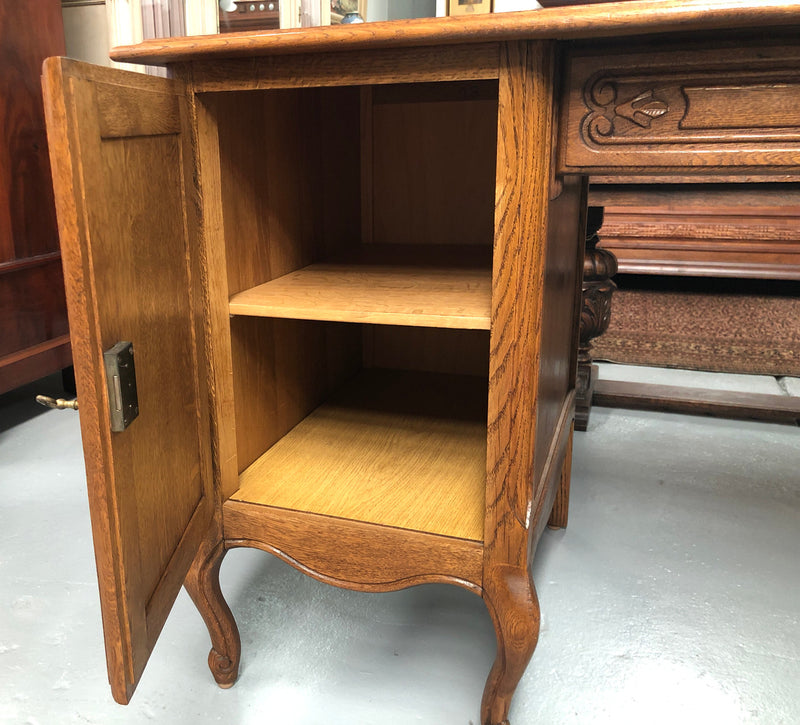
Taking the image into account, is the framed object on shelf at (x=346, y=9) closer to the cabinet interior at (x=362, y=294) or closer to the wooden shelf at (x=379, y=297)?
the cabinet interior at (x=362, y=294)

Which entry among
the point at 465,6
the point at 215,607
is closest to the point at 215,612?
the point at 215,607

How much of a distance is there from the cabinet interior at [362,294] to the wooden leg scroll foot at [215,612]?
4.1 inches

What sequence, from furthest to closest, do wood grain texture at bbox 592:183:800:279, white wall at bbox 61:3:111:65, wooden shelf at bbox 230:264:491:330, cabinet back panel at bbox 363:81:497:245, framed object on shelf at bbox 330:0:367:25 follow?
1. wood grain texture at bbox 592:183:800:279
2. white wall at bbox 61:3:111:65
3. framed object on shelf at bbox 330:0:367:25
4. cabinet back panel at bbox 363:81:497:245
5. wooden shelf at bbox 230:264:491:330

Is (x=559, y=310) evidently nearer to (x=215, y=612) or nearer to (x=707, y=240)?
(x=215, y=612)

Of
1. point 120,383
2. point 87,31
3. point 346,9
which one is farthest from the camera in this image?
point 87,31

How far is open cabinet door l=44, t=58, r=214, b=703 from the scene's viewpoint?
66 cm

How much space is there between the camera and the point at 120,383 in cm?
71

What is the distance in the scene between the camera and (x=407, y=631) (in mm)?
1266

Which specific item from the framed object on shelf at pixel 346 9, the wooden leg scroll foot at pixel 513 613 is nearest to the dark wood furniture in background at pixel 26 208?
the framed object on shelf at pixel 346 9

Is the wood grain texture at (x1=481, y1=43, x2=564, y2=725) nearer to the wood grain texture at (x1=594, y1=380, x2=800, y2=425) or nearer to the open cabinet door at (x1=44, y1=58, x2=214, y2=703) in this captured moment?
the open cabinet door at (x1=44, y1=58, x2=214, y2=703)

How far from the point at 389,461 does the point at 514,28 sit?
0.69 meters

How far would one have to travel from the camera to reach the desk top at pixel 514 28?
0.67 metres

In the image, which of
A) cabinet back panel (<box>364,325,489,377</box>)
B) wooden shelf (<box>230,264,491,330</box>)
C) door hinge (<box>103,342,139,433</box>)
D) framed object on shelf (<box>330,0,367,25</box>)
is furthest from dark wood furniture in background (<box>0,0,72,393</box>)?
door hinge (<box>103,342,139,433</box>)

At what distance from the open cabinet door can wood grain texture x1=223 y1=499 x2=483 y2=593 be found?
11cm
